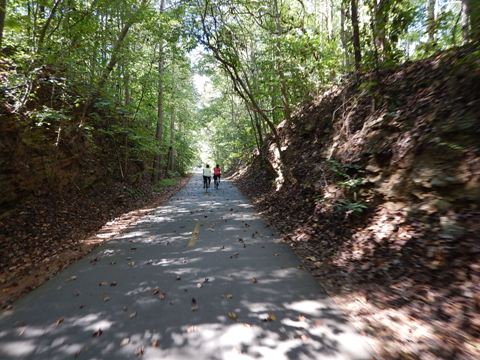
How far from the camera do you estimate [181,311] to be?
4.84m

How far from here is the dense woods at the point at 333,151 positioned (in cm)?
512

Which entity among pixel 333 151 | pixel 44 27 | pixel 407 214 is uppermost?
pixel 44 27

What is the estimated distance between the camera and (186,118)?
119 feet

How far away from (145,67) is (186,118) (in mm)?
16721

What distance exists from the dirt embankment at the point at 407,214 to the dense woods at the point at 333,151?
0.09 ft

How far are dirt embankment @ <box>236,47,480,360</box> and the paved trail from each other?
0.60 metres

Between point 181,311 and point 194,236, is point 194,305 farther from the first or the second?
point 194,236

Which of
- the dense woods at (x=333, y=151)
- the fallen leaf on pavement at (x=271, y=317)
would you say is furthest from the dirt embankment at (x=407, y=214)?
the fallen leaf on pavement at (x=271, y=317)

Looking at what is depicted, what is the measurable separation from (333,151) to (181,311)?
764cm

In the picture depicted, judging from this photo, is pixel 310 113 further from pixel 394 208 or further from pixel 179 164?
pixel 179 164

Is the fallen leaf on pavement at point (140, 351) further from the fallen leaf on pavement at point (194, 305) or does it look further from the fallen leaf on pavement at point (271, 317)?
the fallen leaf on pavement at point (271, 317)

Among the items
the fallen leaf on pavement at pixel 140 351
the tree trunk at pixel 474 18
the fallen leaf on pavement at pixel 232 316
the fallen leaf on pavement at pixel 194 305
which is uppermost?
the tree trunk at pixel 474 18

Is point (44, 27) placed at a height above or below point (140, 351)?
above

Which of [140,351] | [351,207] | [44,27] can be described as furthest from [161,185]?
[140,351]
